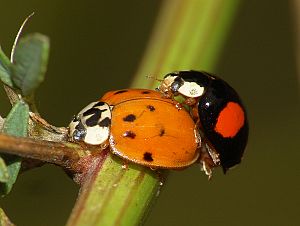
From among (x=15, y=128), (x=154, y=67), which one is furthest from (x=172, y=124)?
(x=15, y=128)

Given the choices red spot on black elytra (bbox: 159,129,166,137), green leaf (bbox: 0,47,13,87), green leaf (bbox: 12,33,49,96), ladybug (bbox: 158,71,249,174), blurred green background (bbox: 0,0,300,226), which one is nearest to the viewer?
green leaf (bbox: 12,33,49,96)

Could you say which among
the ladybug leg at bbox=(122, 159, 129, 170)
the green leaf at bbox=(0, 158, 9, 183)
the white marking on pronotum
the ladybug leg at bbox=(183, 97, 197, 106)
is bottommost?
the ladybug leg at bbox=(122, 159, 129, 170)

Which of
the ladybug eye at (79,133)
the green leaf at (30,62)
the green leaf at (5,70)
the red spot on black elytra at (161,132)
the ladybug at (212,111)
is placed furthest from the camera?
the ladybug at (212,111)

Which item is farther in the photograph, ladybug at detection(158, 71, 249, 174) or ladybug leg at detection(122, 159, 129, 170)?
ladybug at detection(158, 71, 249, 174)

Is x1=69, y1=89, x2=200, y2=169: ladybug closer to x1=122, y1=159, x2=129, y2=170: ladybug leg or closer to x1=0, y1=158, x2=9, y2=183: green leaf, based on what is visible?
x1=122, y1=159, x2=129, y2=170: ladybug leg

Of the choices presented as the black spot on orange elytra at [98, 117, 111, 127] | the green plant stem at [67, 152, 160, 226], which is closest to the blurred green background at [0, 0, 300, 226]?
the black spot on orange elytra at [98, 117, 111, 127]

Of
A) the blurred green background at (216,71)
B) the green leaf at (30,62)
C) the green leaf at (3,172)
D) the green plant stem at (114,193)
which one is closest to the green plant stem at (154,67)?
the green plant stem at (114,193)

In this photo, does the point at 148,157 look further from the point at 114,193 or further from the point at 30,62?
the point at 30,62

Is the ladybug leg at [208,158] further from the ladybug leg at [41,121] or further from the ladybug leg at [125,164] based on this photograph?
the ladybug leg at [41,121]
